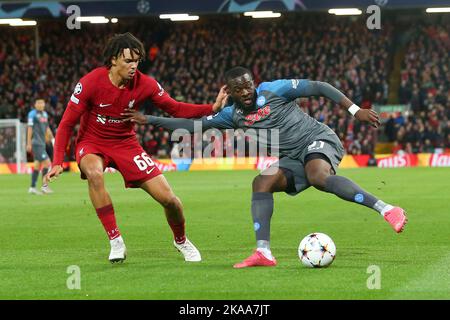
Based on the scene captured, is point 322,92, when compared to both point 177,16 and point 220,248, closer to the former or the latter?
point 220,248

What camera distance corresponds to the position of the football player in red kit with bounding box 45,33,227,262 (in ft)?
31.3

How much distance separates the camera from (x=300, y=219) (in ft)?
48.0

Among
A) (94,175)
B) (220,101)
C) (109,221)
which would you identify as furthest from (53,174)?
(220,101)

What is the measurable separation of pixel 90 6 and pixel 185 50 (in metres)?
5.50

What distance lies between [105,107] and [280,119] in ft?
5.91

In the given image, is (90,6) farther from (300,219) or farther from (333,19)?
(300,219)

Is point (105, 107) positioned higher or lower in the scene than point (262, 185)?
higher

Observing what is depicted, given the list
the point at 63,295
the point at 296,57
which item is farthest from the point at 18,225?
the point at 296,57

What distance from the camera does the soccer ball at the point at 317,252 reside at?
346 inches

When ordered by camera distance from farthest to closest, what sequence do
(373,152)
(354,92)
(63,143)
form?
1. (354,92)
2. (373,152)
3. (63,143)

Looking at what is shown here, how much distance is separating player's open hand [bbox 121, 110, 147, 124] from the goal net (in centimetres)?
2493

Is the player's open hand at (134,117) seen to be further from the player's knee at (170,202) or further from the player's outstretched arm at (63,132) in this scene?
the player's knee at (170,202)

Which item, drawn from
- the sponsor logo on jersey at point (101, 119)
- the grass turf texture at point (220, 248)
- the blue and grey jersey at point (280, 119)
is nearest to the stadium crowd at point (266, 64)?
the grass turf texture at point (220, 248)

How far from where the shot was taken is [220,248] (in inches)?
431
